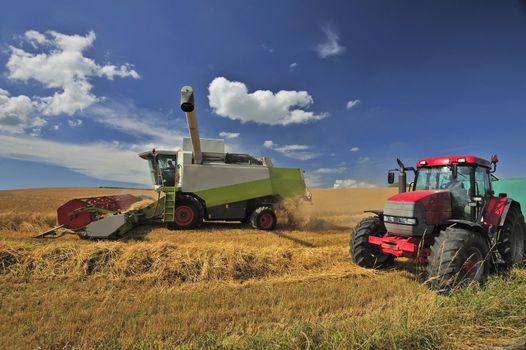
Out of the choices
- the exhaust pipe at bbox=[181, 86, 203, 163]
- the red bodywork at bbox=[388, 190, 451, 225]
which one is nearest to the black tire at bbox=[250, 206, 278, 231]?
the exhaust pipe at bbox=[181, 86, 203, 163]

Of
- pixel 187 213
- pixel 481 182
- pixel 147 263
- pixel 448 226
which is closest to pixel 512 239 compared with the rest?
pixel 481 182

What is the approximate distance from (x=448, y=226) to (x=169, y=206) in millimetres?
7495

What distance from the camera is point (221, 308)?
13.8 feet

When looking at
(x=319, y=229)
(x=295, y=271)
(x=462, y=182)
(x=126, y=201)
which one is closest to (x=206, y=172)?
(x=126, y=201)

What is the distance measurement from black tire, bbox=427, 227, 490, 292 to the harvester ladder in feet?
24.4

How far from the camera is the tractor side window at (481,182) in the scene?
5793 millimetres

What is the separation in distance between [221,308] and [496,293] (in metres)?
3.49

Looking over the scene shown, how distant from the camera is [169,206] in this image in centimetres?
1027

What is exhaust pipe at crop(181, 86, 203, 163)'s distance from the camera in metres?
8.15

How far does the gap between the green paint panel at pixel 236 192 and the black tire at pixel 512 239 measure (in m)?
6.94

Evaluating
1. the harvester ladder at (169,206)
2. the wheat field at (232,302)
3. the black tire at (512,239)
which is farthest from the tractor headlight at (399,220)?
the harvester ladder at (169,206)

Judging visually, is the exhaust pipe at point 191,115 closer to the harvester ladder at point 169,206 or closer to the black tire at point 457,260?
the harvester ladder at point 169,206

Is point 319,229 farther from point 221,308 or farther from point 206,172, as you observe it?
point 221,308

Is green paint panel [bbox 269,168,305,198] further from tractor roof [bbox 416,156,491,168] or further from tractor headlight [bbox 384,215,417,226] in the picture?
tractor headlight [bbox 384,215,417,226]
